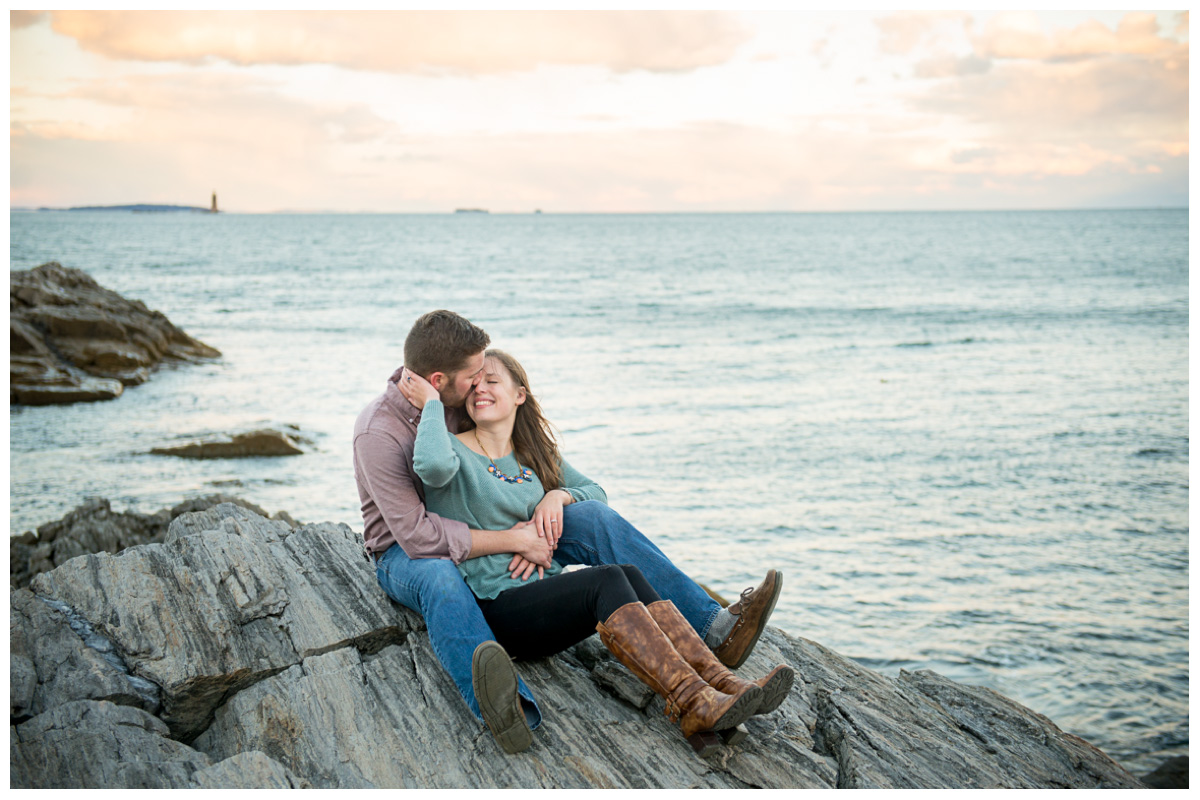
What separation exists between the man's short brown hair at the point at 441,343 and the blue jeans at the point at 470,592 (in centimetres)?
99

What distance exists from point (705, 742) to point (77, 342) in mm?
21101

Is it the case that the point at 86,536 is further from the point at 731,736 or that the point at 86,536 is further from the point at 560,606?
the point at 731,736

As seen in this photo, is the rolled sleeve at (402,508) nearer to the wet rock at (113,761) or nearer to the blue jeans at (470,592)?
the blue jeans at (470,592)

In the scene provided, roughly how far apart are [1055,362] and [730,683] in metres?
22.0

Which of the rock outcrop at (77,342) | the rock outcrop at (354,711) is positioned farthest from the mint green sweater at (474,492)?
the rock outcrop at (77,342)

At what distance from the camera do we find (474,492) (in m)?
4.38

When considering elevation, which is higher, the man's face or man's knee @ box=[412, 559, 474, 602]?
the man's face

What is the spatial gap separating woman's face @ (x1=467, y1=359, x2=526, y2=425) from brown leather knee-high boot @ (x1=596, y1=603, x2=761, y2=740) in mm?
1306

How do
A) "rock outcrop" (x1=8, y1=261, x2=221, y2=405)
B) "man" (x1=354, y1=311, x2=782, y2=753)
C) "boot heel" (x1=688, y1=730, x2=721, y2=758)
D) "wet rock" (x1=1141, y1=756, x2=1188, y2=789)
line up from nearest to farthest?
1. "boot heel" (x1=688, y1=730, x2=721, y2=758)
2. "man" (x1=354, y1=311, x2=782, y2=753)
3. "wet rock" (x1=1141, y1=756, x2=1188, y2=789)
4. "rock outcrop" (x1=8, y1=261, x2=221, y2=405)

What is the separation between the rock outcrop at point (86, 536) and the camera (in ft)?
24.5

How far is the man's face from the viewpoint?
171 inches

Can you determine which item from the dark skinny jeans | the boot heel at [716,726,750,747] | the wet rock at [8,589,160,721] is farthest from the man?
the wet rock at [8,589,160,721]

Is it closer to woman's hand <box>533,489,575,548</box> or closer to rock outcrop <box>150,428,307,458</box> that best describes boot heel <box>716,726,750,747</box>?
woman's hand <box>533,489,575,548</box>

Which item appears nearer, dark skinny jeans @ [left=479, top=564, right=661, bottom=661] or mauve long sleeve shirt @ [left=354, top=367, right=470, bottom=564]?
dark skinny jeans @ [left=479, top=564, right=661, bottom=661]
